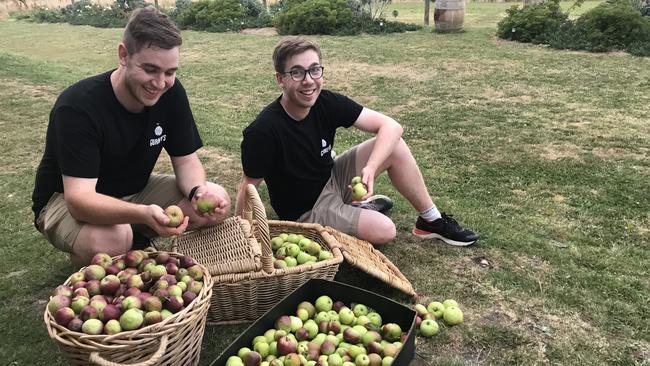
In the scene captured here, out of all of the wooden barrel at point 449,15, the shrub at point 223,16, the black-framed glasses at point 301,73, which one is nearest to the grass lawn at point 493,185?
the black-framed glasses at point 301,73

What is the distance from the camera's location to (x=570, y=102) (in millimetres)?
7496

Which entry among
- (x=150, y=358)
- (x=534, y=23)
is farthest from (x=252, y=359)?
(x=534, y=23)

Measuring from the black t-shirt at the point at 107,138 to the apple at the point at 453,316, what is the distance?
1874mm

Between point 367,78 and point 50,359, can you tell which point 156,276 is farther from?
point 367,78

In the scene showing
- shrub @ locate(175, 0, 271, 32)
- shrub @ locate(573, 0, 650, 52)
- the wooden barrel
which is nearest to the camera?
shrub @ locate(573, 0, 650, 52)

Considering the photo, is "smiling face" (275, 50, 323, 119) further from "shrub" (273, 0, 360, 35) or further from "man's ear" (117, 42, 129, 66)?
"shrub" (273, 0, 360, 35)

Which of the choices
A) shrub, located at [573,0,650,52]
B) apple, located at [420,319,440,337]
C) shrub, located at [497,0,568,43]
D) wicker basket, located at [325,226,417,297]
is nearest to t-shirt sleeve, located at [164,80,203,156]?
wicker basket, located at [325,226,417,297]

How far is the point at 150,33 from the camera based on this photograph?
267 centimetres

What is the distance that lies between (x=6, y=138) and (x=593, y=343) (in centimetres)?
676

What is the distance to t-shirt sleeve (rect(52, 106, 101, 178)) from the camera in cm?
279

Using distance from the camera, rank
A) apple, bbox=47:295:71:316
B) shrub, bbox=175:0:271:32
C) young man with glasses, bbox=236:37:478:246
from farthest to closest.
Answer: shrub, bbox=175:0:271:32 < young man with glasses, bbox=236:37:478:246 < apple, bbox=47:295:71:316

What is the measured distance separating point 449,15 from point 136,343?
13.8 metres

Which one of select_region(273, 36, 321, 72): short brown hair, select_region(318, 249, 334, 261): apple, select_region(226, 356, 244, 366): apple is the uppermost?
select_region(273, 36, 321, 72): short brown hair

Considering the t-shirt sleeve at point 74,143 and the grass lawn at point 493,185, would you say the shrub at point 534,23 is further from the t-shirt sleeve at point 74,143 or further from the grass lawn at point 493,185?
the t-shirt sleeve at point 74,143
